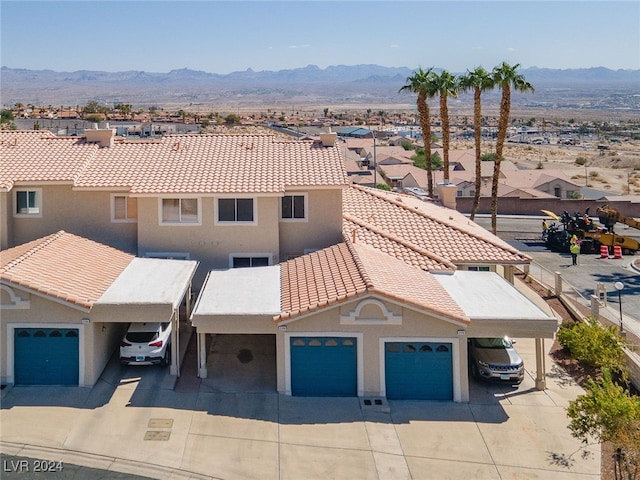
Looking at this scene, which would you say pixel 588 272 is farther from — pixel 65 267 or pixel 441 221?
pixel 65 267

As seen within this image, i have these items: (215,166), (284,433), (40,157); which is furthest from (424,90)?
(284,433)

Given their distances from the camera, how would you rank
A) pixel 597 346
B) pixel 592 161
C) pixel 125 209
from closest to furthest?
pixel 597 346, pixel 125 209, pixel 592 161

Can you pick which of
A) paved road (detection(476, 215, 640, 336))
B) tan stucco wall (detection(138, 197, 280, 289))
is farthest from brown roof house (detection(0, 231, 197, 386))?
paved road (detection(476, 215, 640, 336))

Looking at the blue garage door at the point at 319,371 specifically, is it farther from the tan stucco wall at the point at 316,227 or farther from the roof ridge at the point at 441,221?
the roof ridge at the point at 441,221

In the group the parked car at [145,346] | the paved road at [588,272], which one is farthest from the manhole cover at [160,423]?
the paved road at [588,272]

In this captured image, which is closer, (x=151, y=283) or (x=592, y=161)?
(x=151, y=283)

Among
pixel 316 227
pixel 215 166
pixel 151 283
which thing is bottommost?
pixel 151 283
